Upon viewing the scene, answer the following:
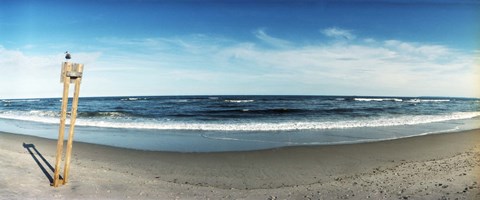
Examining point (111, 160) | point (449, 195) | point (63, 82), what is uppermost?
point (63, 82)

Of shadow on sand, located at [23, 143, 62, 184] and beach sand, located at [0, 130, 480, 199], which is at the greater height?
beach sand, located at [0, 130, 480, 199]

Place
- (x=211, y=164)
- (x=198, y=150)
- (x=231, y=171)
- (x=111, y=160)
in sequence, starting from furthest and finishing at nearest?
(x=198, y=150)
(x=111, y=160)
(x=211, y=164)
(x=231, y=171)

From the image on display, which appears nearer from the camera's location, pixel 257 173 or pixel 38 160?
pixel 257 173

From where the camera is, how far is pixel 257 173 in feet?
28.9

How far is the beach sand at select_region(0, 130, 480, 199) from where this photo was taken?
6.82 m

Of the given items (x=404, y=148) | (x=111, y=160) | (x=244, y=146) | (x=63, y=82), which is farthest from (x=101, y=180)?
(x=404, y=148)

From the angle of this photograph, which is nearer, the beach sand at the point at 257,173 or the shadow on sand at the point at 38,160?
the beach sand at the point at 257,173

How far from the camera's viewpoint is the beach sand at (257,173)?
6.82m

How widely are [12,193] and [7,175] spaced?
1.37 meters

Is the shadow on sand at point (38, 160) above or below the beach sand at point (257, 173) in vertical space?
below

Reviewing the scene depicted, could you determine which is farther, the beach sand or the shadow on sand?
the shadow on sand

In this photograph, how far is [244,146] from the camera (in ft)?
43.4

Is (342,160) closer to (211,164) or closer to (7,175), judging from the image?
(211,164)

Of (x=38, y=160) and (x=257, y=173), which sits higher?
(x=257, y=173)
